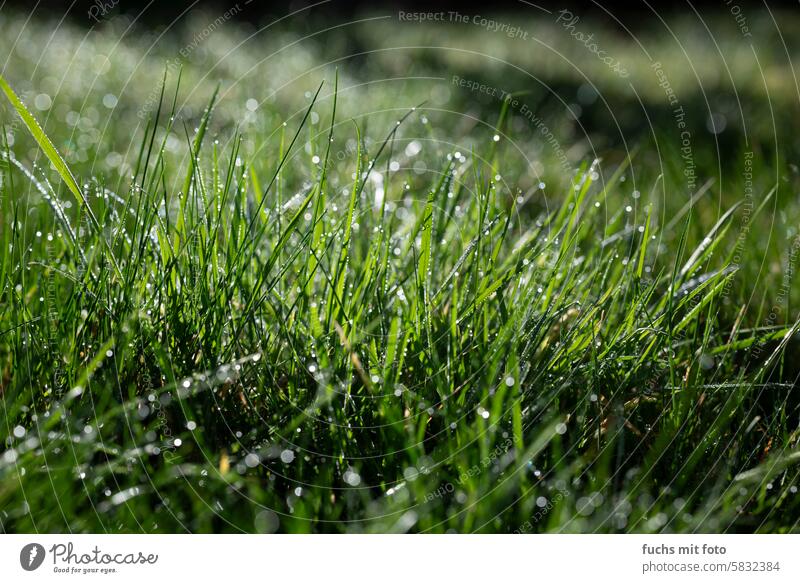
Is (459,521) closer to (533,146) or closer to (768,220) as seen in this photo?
(768,220)
